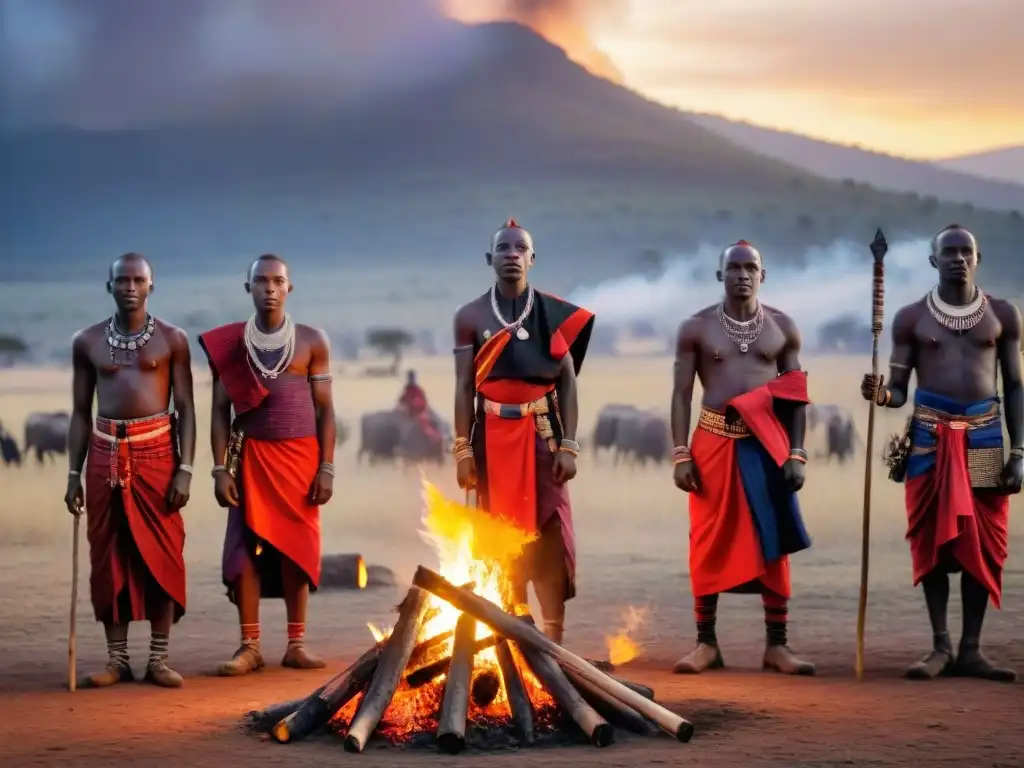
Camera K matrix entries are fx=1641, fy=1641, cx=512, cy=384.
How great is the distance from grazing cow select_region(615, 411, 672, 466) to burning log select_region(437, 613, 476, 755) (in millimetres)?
13250

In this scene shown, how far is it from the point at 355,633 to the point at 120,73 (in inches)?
637

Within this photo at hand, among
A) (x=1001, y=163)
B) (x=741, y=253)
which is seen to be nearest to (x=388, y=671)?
(x=741, y=253)

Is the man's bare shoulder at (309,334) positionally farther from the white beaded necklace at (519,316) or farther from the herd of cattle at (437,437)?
the herd of cattle at (437,437)

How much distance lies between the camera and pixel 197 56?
24.1 m

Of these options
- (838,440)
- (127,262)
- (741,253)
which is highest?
(741,253)

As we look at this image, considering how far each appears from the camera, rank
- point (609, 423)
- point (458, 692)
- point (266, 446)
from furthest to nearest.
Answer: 1. point (609, 423)
2. point (266, 446)
3. point (458, 692)

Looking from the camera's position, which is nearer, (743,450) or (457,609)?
(457,609)

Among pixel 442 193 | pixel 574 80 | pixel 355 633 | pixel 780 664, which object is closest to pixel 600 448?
pixel 442 193

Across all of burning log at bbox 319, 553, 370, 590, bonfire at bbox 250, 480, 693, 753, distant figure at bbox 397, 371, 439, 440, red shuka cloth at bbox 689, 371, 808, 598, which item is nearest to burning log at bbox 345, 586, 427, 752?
bonfire at bbox 250, 480, 693, 753

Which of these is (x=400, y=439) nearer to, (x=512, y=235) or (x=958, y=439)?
(x=512, y=235)

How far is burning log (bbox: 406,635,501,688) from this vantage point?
6535 millimetres

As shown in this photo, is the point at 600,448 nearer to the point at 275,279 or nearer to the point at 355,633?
the point at 355,633

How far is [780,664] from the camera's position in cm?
789

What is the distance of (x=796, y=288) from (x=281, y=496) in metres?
15.8
